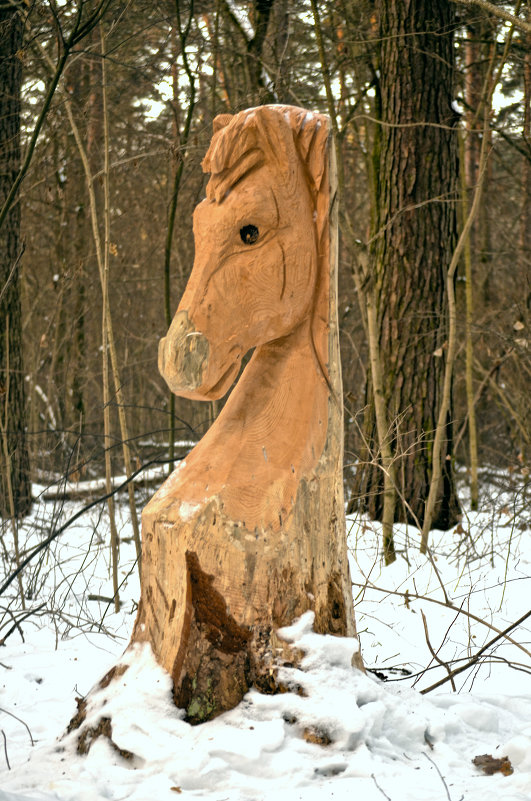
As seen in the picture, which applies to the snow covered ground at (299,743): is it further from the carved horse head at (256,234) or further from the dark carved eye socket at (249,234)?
the dark carved eye socket at (249,234)

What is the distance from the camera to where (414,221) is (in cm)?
594

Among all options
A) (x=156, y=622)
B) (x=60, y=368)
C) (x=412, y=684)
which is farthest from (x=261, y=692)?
(x=60, y=368)

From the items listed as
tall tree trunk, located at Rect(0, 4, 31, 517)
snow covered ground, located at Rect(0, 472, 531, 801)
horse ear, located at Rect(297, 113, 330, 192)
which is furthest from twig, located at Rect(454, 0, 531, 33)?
tall tree trunk, located at Rect(0, 4, 31, 517)

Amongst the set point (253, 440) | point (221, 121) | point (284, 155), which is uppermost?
point (221, 121)

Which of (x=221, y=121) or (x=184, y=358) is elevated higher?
(x=221, y=121)

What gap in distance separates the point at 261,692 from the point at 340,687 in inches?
9.4

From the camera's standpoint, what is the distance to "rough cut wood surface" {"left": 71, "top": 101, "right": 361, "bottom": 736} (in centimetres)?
234

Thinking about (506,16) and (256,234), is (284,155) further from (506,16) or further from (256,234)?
(506,16)

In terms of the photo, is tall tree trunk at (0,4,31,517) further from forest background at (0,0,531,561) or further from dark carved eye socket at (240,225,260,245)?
dark carved eye socket at (240,225,260,245)

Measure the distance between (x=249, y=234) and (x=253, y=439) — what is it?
25.0 inches

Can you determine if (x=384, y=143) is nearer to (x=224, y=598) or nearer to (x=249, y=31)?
(x=249, y=31)

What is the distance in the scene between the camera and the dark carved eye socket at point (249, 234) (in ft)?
7.87

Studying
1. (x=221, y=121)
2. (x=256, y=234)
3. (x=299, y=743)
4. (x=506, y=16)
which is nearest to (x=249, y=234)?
(x=256, y=234)

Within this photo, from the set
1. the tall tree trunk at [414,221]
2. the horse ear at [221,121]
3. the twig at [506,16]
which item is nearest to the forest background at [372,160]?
the tall tree trunk at [414,221]
